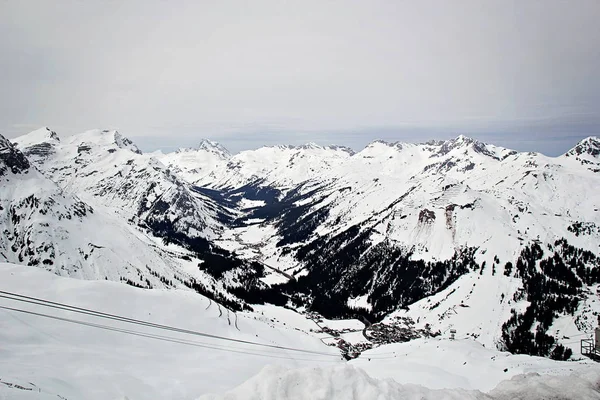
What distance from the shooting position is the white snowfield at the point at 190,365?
964 centimetres

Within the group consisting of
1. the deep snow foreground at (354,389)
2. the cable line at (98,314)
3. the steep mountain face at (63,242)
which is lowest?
the steep mountain face at (63,242)

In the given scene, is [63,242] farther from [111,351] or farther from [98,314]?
[111,351]

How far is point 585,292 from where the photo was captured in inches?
4338

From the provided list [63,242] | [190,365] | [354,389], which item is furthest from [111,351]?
[63,242]

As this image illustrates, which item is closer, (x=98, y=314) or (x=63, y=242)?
(x=98, y=314)

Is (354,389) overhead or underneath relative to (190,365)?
overhead

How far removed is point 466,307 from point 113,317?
4764 inches

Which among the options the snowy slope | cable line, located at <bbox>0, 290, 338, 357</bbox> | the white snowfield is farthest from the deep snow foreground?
cable line, located at <bbox>0, 290, 338, 357</bbox>

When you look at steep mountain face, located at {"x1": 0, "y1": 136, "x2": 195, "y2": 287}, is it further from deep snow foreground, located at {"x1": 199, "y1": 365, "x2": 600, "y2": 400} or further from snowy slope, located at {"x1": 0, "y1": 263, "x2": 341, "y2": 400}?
deep snow foreground, located at {"x1": 199, "y1": 365, "x2": 600, "y2": 400}

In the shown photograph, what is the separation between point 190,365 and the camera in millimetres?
31141

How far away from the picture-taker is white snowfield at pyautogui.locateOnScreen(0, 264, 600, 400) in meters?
9.64

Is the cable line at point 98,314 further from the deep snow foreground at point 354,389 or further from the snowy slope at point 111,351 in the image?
the deep snow foreground at point 354,389

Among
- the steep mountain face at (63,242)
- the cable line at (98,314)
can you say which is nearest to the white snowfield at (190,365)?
the cable line at (98,314)

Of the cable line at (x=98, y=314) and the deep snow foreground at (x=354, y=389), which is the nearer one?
the deep snow foreground at (x=354, y=389)
